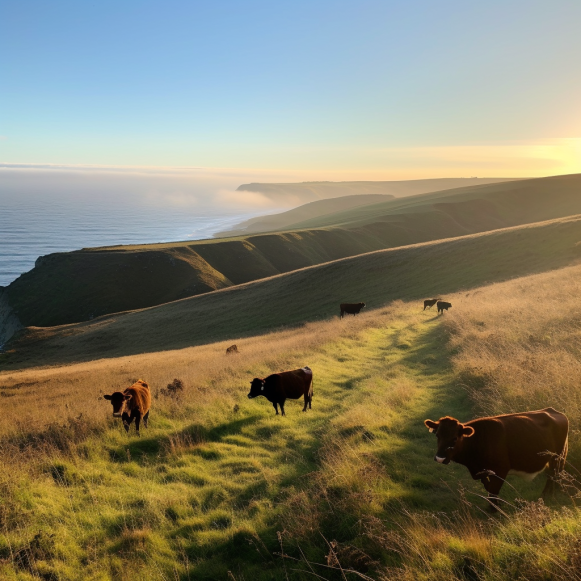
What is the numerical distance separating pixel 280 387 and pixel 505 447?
21.1 ft

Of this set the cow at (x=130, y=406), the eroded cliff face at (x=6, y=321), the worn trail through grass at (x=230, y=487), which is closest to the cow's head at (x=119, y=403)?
the cow at (x=130, y=406)

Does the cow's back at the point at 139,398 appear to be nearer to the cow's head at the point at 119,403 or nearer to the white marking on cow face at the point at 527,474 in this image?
the cow's head at the point at 119,403

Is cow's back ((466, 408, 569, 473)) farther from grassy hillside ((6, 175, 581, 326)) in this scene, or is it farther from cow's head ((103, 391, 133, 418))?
grassy hillside ((6, 175, 581, 326))

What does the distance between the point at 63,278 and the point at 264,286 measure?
5714cm

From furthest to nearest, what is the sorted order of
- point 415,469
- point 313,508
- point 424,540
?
point 415,469 → point 313,508 → point 424,540

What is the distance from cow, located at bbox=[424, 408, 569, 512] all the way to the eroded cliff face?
288ft

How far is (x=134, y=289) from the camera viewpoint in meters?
84.2

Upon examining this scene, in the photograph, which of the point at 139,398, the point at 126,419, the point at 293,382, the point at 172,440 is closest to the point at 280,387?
the point at 293,382

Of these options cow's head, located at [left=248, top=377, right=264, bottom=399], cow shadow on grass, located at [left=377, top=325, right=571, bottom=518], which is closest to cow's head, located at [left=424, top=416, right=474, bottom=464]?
cow shadow on grass, located at [left=377, top=325, right=571, bottom=518]

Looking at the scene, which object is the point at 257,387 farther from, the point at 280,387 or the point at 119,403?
the point at 119,403

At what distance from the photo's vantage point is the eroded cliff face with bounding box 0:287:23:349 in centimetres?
7606

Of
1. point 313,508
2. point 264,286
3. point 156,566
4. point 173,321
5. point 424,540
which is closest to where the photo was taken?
point 424,540

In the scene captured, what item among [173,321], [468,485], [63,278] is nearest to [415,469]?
[468,485]

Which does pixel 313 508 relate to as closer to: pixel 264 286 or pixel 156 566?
pixel 156 566
